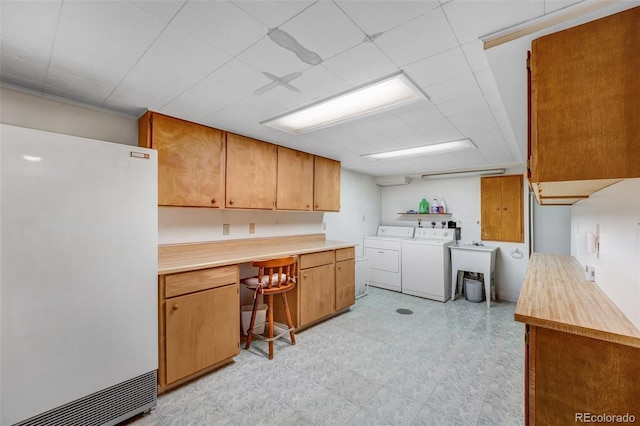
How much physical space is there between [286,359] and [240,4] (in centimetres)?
258

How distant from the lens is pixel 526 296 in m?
1.54

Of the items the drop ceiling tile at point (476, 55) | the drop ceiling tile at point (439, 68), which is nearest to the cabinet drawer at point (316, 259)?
the drop ceiling tile at point (439, 68)

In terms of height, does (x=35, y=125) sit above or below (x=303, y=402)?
above

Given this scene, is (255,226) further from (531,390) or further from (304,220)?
(531,390)

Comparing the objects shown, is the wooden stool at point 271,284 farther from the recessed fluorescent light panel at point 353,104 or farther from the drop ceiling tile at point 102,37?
the drop ceiling tile at point 102,37

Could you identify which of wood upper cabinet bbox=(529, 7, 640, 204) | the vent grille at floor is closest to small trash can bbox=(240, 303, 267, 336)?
the vent grille at floor

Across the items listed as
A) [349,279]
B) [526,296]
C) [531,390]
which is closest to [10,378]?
[531,390]

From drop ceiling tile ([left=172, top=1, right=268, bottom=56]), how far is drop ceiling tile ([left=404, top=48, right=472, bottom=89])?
86 cm

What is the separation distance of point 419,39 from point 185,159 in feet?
6.58

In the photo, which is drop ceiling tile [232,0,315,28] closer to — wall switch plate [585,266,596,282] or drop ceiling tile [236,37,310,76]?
drop ceiling tile [236,37,310,76]

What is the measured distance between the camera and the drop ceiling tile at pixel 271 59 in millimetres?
1346

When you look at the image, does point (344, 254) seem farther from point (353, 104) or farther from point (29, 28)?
point (29, 28)

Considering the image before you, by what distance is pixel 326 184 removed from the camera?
3.83m

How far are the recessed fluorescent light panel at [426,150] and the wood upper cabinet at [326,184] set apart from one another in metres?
0.54
